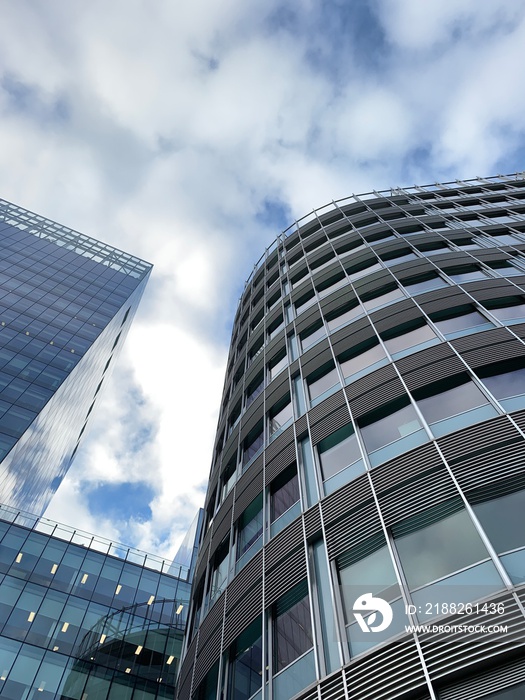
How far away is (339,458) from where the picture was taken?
14578 mm

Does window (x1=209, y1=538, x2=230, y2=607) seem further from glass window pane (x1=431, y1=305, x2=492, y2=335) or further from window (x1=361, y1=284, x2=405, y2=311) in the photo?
window (x1=361, y1=284, x2=405, y2=311)

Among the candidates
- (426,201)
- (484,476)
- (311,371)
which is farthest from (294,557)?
(426,201)

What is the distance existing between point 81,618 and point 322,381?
2364 cm

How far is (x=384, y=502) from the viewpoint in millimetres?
11539

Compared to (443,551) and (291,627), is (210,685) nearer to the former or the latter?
(291,627)

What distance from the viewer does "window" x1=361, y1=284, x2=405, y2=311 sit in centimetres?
2153

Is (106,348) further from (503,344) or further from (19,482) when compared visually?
(503,344)

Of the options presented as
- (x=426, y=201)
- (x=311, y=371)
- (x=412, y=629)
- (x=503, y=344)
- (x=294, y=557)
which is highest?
(x=426, y=201)

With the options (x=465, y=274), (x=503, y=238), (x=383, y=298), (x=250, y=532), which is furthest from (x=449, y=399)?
(x=503, y=238)

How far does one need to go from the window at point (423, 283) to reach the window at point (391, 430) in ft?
26.3

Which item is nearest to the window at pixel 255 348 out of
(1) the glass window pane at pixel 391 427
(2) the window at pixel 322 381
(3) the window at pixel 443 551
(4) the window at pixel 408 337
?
(2) the window at pixel 322 381

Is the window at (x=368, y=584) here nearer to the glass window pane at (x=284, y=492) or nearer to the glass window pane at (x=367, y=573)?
the glass window pane at (x=367, y=573)

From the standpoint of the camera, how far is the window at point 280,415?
1880 cm

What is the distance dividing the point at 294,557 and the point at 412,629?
437 centimetres
